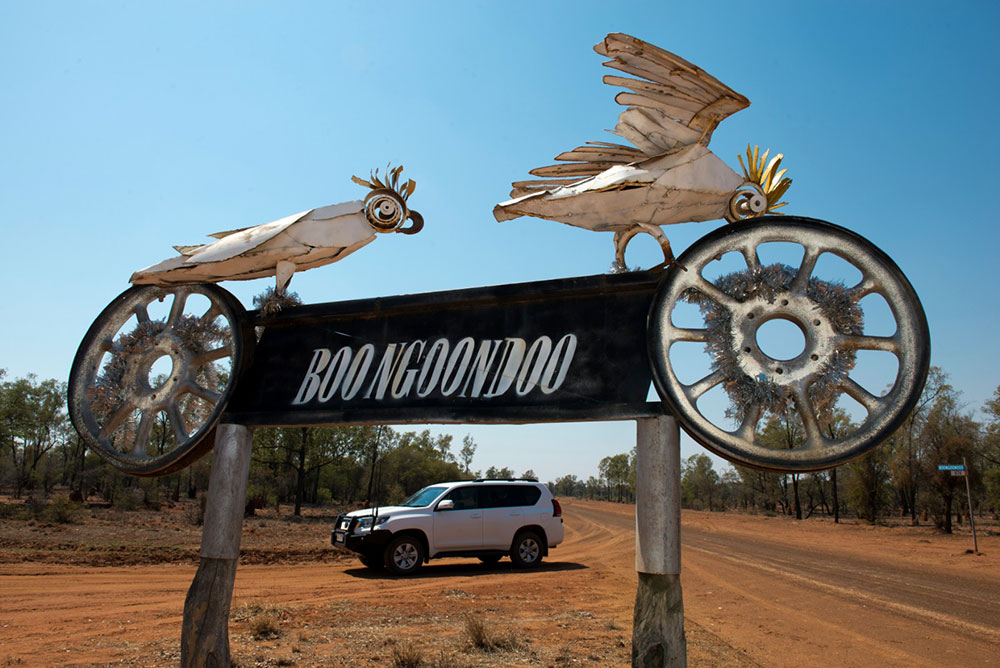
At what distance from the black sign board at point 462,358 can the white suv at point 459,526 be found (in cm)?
693

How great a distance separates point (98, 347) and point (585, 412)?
15.8ft

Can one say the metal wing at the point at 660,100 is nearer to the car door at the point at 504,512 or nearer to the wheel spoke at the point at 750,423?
the wheel spoke at the point at 750,423

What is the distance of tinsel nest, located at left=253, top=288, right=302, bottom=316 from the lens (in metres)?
5.80

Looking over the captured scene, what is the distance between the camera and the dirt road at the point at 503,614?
6410mm

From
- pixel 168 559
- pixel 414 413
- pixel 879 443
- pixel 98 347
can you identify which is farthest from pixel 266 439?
pixel 879 443

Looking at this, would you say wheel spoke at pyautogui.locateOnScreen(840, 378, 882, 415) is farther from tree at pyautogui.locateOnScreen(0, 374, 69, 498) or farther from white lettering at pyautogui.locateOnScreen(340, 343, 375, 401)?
tree at pyautogui.locateOnScreen(0, 374, 69, 498)

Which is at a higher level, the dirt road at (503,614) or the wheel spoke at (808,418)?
the wheel spoke at (808,418)

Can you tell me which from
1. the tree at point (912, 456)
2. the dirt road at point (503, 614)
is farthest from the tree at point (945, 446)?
the dirt road at point (503, 614)

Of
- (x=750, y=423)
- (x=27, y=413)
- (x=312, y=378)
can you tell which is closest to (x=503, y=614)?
(x=312, y=378)

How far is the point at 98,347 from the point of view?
6219 millimetres

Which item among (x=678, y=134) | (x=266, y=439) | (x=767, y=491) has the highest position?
(x=678, y=134)

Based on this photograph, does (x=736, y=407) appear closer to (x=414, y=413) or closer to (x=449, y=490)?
(x=414, y=413)

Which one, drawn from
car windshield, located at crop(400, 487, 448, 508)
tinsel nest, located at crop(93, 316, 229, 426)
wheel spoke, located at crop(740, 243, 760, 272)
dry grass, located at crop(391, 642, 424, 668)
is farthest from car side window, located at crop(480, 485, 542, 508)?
wheel spoke, located at crop(740, 243, 760, 272)

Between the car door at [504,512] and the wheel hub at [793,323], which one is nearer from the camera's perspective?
the wheel hub at [793,323]
